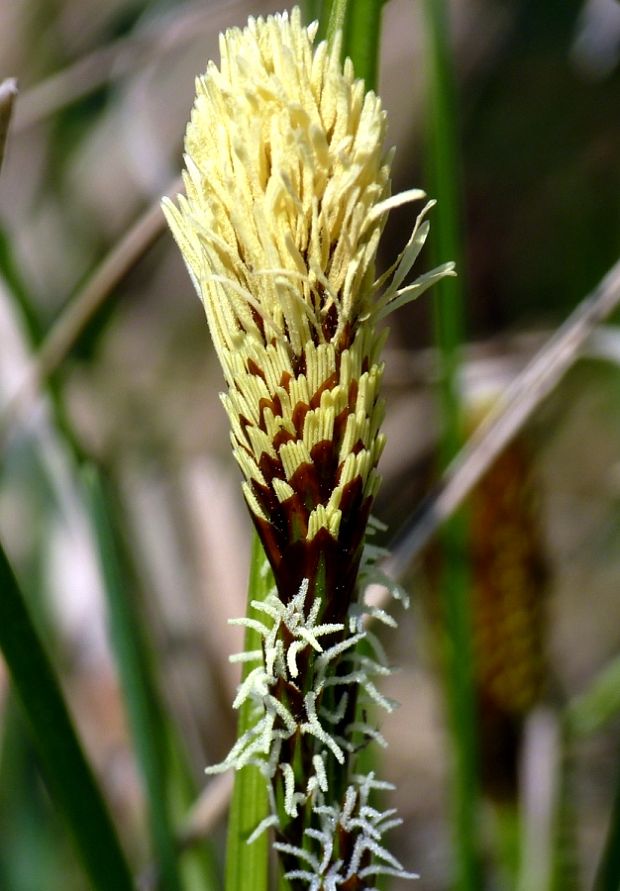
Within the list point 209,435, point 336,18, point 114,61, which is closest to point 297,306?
point 336,18

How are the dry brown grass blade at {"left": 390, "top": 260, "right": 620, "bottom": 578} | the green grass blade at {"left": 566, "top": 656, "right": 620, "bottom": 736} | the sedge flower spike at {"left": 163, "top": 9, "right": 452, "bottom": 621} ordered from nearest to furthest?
1. the sedge flower spike at {"left": 163, "top": 9, "right": 452, "bottom": 621}
2. the dry brown grass blade at {"left": 390, "top": 260, "right": 620, "bottom": 578}
3. the green grass blade at {"left": 566, "top": 656, "right": 620, "bottom": 736}

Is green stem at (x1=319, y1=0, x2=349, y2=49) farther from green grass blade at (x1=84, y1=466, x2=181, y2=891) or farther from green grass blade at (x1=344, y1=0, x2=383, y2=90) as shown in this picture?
green grass blade at (x1=84, y1=466, x2=181, y2=891)

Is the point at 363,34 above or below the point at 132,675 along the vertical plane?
above

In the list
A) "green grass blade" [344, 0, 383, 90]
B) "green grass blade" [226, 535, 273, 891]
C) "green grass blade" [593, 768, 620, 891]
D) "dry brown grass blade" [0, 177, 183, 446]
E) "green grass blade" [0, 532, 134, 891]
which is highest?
"green grass blade" [344, 0, 383, 90]

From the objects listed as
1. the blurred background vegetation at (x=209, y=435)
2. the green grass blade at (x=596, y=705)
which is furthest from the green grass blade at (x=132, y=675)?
the green grass blade at (x=596, y=705)

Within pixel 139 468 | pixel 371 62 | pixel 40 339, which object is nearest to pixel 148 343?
pixel 139 468

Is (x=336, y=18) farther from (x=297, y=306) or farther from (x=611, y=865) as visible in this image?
(x=611, y=865)

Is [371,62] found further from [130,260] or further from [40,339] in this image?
[40,339]

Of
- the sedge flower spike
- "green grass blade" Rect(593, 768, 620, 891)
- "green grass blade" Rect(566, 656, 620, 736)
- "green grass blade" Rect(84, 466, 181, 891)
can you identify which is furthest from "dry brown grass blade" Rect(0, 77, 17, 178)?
"green grass blade" Rect(566, 656, 620, 736)
